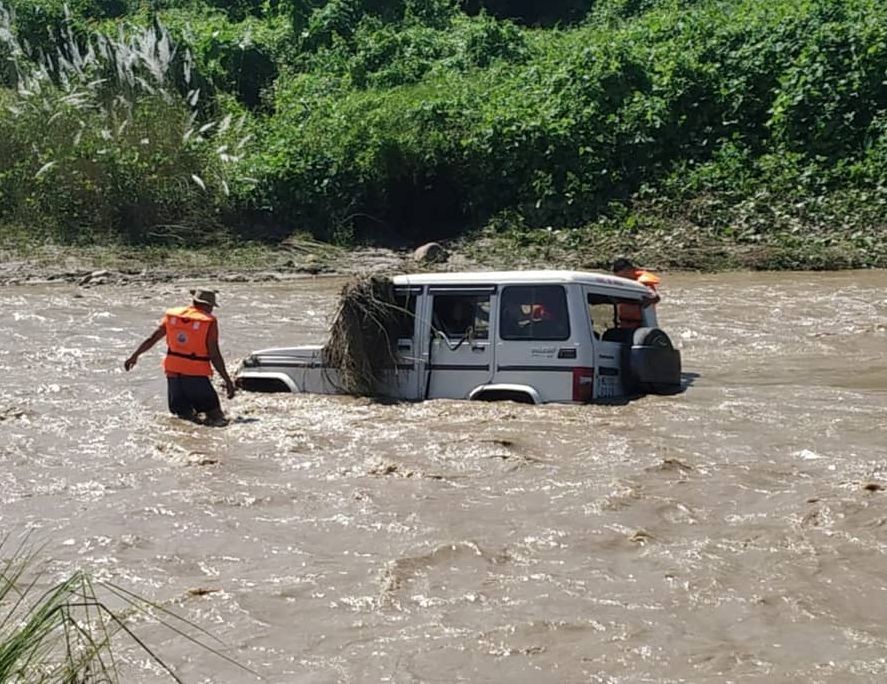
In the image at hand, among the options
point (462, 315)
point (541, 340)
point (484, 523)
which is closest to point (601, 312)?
point (541, 340)

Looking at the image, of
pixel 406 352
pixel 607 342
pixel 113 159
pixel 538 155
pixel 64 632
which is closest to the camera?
pixel 64 632

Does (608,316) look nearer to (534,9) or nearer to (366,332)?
(366,332)

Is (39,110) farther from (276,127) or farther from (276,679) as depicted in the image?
(276,679)

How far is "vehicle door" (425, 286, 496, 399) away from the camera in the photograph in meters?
11.1

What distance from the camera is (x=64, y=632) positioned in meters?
4.39

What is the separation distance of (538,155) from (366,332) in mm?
14277

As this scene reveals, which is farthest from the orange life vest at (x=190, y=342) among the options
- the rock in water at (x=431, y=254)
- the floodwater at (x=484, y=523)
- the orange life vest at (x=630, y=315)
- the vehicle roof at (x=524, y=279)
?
the rock in water at (x=431, y=254)

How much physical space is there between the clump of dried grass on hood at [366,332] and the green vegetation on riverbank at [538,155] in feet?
34.3

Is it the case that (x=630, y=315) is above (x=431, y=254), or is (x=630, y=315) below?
above

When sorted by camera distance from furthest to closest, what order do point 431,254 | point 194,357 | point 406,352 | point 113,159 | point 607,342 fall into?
point 113,159 → point 431,254 → point 406,352 → point 607,342 → point 194,357

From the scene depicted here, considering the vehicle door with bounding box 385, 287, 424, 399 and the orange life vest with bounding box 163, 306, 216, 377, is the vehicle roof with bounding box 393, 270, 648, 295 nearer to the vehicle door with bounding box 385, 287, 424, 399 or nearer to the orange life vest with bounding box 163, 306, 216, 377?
the vehicle door with bounding box 385, 287, 424, 399

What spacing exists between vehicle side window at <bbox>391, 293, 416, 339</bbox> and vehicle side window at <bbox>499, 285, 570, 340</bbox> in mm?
837

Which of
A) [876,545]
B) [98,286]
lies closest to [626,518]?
[876,545]

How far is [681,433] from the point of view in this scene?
10.3 meters
